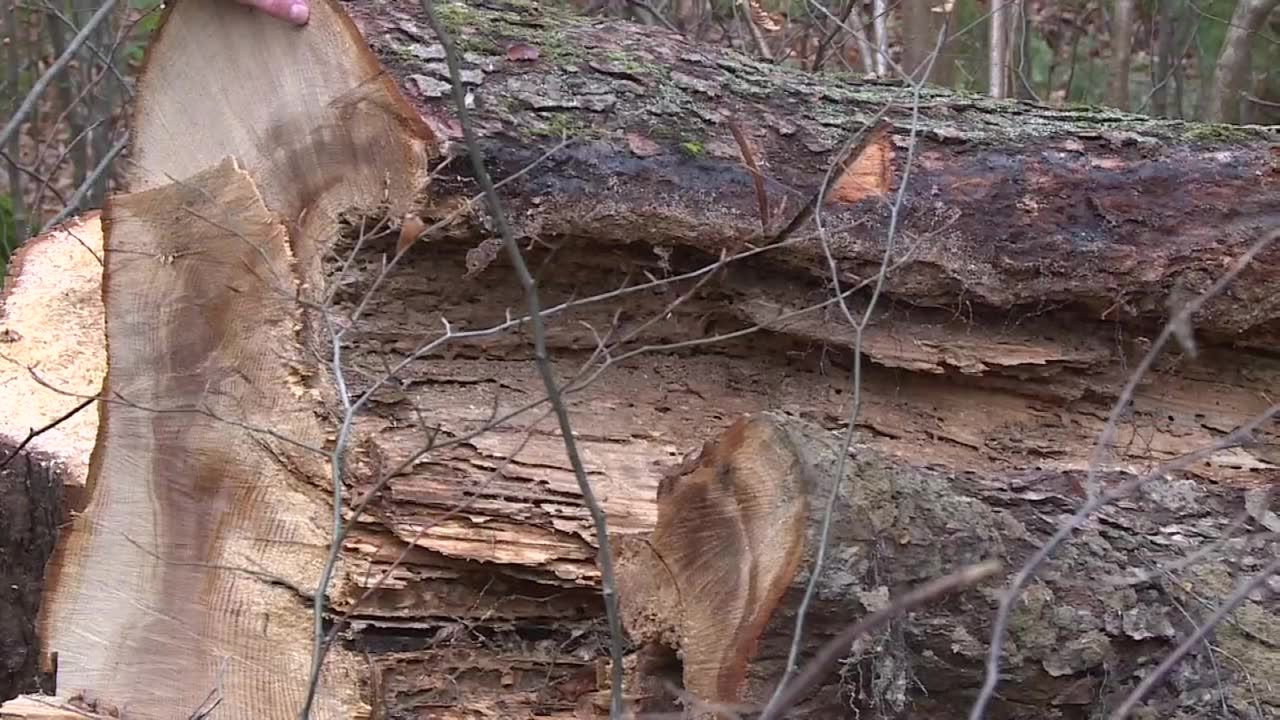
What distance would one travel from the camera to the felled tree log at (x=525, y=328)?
2.12m

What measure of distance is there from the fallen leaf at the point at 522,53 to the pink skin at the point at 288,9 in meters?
0.38

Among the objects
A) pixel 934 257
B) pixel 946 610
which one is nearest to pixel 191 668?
pixel 946 610

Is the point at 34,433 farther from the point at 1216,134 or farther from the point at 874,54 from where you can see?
the point at 874,54

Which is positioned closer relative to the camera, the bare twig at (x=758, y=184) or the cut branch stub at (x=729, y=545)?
the cut branch stub at (x=729, y=545)

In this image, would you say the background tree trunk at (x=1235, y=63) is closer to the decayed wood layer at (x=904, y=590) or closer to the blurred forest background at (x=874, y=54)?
the blurred forest background at (x=874, y=54)

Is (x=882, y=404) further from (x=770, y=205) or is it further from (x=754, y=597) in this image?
(x=754, y=597)

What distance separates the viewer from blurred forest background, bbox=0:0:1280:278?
4.61 m

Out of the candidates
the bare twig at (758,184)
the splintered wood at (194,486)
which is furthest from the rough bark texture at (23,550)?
the bare twig at (758,184)

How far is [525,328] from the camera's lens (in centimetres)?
228

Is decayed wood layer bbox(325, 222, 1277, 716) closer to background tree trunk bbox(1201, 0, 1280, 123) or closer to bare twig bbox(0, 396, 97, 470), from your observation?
bare twig bbox(0, 396, 97, 470)

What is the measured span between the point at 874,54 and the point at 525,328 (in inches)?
128

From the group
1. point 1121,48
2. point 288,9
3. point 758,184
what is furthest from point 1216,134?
point 1121,48

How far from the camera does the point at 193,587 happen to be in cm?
219

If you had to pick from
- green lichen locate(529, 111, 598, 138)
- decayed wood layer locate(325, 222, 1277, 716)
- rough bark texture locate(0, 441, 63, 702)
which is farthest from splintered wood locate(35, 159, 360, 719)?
green lichen locate(529, 111, 598, 138)
